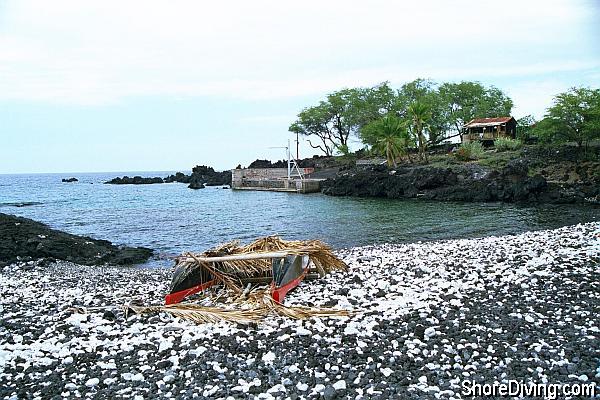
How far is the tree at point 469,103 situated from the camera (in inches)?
2650

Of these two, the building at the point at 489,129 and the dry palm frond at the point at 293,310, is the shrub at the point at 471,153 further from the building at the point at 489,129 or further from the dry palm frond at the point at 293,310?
the dry palm frond at the point at 293,310

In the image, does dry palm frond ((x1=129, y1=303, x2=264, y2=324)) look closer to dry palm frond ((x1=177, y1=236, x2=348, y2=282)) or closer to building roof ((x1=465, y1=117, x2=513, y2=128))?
dry palm frond ((x1=177, y1=236, x2=348, y2=282))

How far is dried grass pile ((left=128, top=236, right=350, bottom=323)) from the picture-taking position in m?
7.20

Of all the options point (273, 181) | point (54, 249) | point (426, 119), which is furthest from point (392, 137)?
point (54, 249)

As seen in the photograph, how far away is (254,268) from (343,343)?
4072 mm

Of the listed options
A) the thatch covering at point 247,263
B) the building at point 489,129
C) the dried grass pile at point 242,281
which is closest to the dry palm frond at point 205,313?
the dried grass pile at point 242,281

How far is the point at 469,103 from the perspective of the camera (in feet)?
226

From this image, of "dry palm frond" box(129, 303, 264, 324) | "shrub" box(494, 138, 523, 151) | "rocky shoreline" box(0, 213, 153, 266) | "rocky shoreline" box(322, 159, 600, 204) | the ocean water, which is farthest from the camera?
"shrub" box(494, 138, 523, 151)

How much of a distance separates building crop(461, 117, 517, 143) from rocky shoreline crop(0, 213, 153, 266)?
50833mm

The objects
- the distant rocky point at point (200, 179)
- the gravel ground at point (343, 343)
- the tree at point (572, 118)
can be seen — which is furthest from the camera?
the distant rocky point at point (200, 179)

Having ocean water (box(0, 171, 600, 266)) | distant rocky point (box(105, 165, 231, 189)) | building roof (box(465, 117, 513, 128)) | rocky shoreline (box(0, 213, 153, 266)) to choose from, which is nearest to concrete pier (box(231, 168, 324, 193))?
distant rocky point (box(105, 165, 231, 189))

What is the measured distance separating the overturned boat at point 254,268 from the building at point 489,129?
177 feet

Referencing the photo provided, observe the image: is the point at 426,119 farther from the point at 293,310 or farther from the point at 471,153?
the point at 293,310

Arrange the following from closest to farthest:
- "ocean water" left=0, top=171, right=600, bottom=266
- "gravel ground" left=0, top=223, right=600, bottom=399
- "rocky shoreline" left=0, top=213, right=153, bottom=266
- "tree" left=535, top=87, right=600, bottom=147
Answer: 1. "gravel ground" left=0, top=223, right=600, bottom=399
2. "rocky shoreline" left=0, top=213, right=153, bottom=266
3. "ocean water" left=0, top=171, right=600, bottom=266
4. "tree" left=535, top=87, right=600, bottom=147
